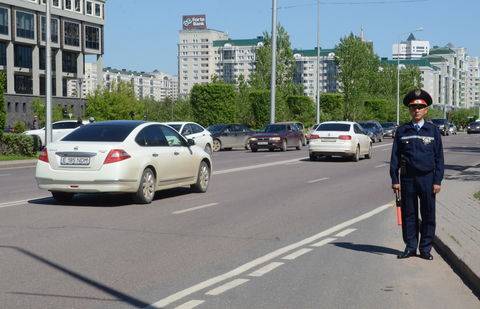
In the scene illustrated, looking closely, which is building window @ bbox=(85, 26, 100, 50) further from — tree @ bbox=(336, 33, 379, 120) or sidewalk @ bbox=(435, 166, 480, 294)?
sidewalk @ bbox=(435, 166, 480, 294)

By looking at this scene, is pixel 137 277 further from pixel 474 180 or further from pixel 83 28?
pixel 83 28

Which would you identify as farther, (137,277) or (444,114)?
(444,114)

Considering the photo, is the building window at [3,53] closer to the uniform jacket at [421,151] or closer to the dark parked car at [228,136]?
the dark parked car at [228,136]

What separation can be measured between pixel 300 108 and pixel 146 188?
55.7 meters

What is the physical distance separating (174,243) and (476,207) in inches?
250

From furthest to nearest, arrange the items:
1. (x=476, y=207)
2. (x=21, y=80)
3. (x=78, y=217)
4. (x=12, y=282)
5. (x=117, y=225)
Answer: (x=21, y=80), (x=476, y=207), (x=78, y=217), (x=117, y=225), (x=12, y=282)

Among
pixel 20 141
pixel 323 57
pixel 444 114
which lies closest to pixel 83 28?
pixel 20 141

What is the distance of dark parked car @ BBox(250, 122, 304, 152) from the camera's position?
40281 mm

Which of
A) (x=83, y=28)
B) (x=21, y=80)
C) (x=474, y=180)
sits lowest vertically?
(x=474, y=180)

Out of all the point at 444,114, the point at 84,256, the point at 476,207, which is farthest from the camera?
the point at 444,114

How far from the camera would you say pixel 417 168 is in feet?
26.8

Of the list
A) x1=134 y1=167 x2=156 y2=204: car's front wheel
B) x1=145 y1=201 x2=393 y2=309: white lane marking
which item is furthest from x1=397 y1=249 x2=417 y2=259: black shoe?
x1=134 y1=167 x2=156 y2=204: car's front wheel

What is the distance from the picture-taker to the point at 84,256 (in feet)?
27.4

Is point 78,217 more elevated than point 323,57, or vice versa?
point 323,57
